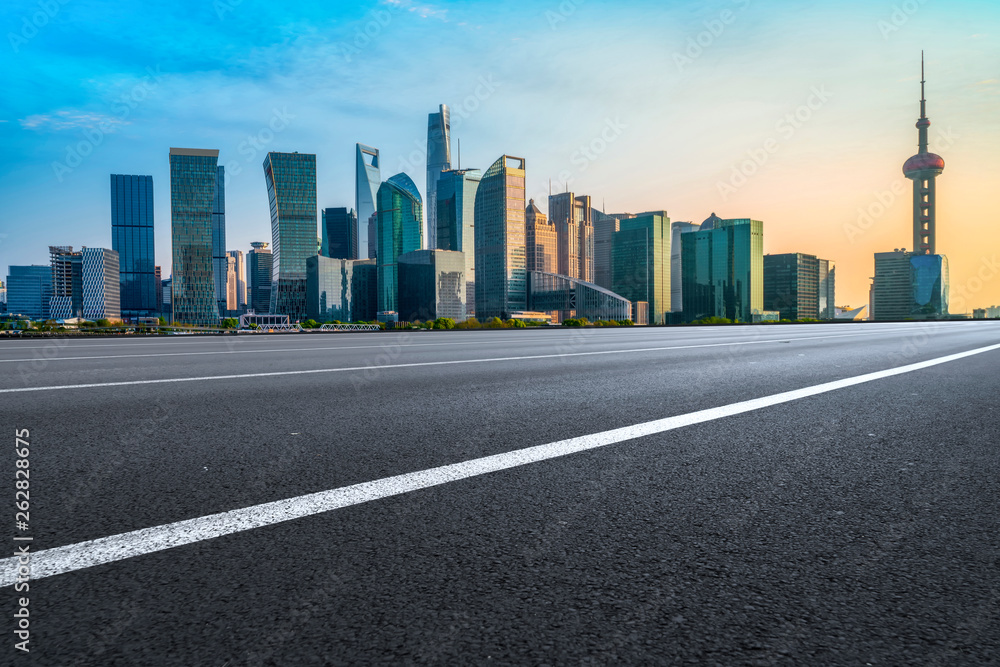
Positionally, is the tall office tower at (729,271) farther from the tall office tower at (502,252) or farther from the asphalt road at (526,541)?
the asphalt road at (526,541)

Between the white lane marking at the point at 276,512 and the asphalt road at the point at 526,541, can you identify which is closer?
the asphalt road at the point at 526,541

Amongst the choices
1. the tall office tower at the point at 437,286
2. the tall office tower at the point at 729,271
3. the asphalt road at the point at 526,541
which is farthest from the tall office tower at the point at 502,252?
the asphalt road at the point at 526,541

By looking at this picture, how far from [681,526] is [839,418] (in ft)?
10.0

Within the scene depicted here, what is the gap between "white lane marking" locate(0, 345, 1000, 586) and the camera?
1.95m

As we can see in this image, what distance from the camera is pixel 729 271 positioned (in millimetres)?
182625

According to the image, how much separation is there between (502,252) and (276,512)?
7455 inches

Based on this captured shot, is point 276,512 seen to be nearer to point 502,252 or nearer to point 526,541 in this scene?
point 526,541

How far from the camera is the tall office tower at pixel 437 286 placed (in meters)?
186

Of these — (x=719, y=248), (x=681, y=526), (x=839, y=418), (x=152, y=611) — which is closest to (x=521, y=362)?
(x=839, y=418)

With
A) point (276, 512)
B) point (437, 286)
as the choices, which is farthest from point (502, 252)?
point (276, 512)

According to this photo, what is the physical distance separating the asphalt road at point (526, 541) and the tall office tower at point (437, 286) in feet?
592

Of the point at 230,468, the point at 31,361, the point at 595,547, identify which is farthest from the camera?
the point at 31,361

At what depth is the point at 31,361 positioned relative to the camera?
35.5 feet

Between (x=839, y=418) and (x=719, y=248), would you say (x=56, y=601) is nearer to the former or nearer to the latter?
(x=839, y=418)
